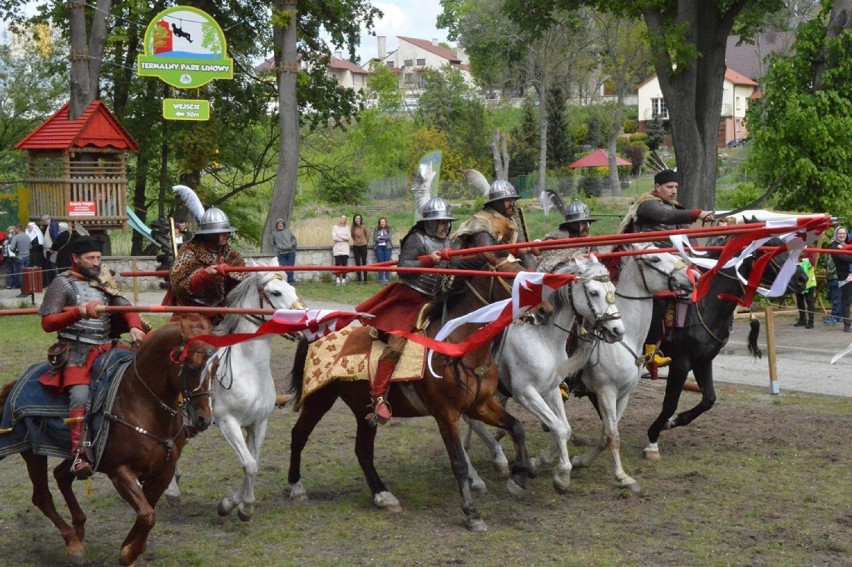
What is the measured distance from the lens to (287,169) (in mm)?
27844

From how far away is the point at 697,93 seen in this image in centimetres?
2297

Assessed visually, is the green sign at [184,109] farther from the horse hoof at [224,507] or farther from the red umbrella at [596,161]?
the red umbrella at [596,161]

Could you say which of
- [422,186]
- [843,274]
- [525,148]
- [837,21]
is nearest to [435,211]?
[422,186]

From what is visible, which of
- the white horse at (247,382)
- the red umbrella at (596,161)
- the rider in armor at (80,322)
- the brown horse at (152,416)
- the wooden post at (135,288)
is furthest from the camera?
the red umbrella at (596,161)

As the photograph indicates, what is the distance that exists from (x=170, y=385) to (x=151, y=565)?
1.27m

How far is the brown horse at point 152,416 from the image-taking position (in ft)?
24.6

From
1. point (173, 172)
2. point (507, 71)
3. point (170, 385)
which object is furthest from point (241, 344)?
point (507, 71)

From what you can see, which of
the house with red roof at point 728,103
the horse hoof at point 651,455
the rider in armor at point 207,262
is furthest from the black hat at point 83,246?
the house with red roof at point 728,103

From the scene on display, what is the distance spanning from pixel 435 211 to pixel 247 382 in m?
1.99

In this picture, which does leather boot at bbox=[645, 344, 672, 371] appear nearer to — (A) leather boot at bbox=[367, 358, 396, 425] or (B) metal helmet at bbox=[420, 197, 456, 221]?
(B) metal helmet at bbox=[420, 197, 456, 221]

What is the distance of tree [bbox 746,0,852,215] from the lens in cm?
2209

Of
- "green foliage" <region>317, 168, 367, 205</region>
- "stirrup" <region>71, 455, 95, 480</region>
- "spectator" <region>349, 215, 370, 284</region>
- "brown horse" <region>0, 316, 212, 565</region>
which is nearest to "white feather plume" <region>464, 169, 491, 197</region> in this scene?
"brown horse" <region>0, 316, 212, 565</region>

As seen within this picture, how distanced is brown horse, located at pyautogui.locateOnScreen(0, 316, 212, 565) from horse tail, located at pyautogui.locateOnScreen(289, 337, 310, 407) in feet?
6.61

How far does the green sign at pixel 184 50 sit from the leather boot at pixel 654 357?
1410 cm
